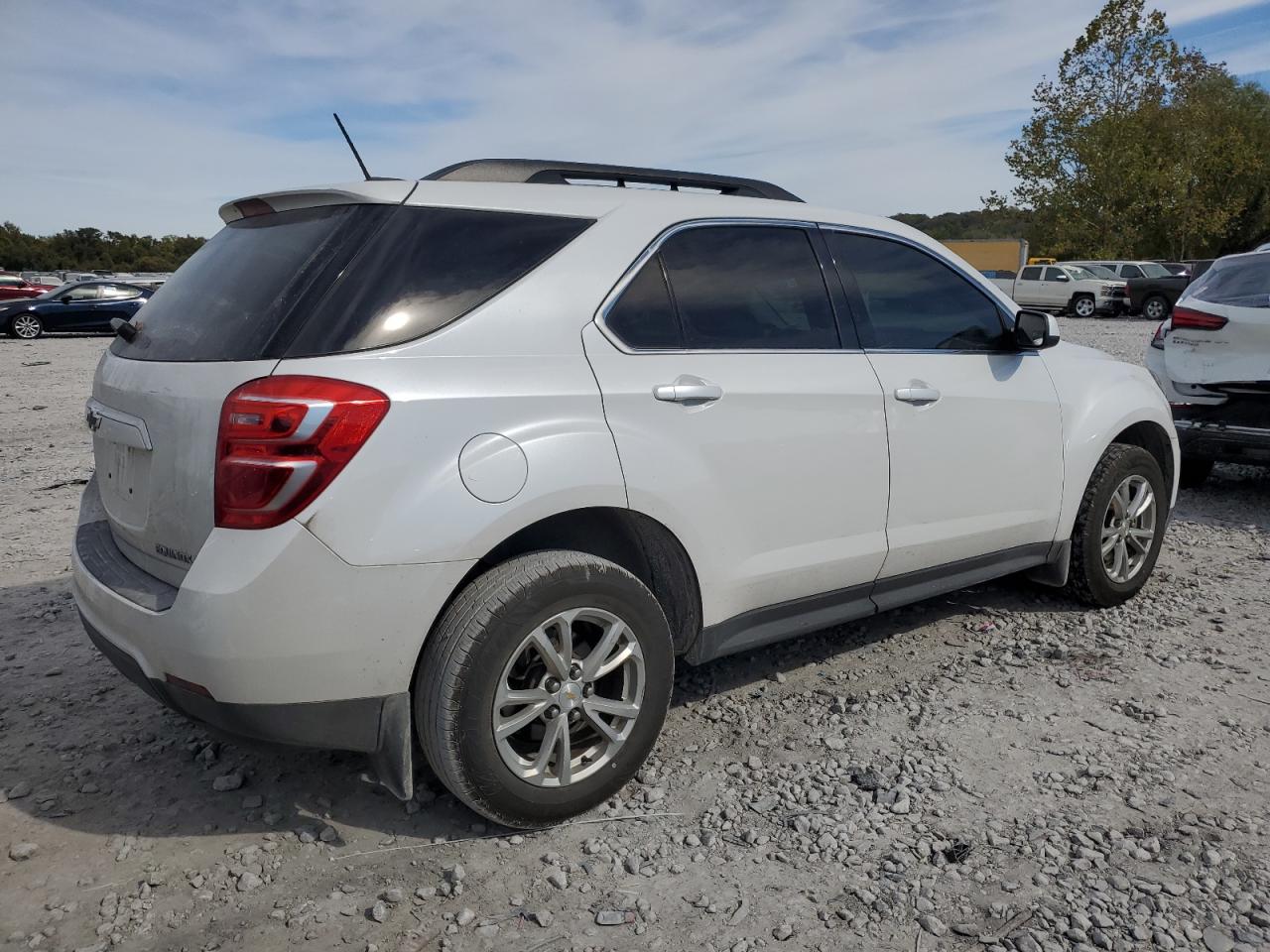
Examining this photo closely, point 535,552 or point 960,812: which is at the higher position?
point 535,552

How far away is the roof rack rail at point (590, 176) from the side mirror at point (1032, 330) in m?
1.04

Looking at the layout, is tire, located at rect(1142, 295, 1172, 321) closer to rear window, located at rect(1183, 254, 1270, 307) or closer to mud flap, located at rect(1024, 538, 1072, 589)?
rear window, located at rect(1183, 254, 1270, 307)

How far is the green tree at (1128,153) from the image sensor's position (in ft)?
137

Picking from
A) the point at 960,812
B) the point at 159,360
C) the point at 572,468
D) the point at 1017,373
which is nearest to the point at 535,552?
the point at 572,468

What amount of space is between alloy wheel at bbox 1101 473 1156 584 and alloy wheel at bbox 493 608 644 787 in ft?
8.65

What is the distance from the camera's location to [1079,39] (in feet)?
141

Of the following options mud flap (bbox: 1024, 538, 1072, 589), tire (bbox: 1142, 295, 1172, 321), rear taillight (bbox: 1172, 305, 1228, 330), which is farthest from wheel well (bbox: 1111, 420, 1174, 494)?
tire (bbox: 1142, 295, 1172, 321)

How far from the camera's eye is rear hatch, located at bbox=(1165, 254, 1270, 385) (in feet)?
20.0

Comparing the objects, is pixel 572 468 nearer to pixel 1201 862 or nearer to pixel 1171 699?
pixel 1201 862

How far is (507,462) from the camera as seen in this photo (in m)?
2.56

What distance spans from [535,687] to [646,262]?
4.25 ft

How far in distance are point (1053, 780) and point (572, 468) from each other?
5.77 feet

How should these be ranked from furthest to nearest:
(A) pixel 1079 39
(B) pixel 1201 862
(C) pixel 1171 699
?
(A) pixel 1079 39 < (C) pixel 1171 699 < (B) pixel 1201 862

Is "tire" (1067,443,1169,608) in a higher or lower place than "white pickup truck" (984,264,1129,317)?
lower
